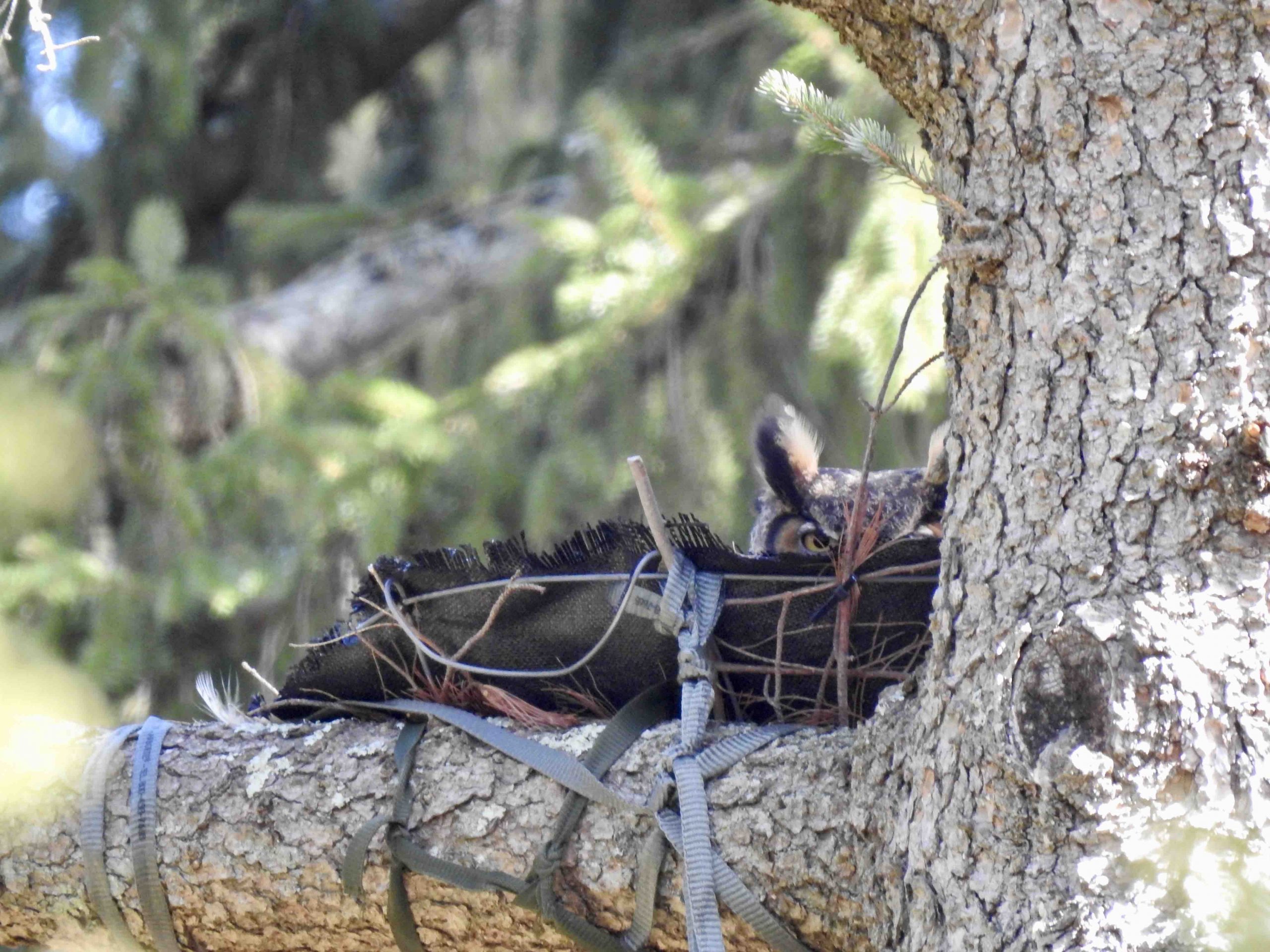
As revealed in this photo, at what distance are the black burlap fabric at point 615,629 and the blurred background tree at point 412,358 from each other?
988mm

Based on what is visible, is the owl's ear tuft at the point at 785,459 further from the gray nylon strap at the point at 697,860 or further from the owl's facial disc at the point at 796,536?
the gray nylon strap at the point at 697,860

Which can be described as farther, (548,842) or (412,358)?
(412,358)

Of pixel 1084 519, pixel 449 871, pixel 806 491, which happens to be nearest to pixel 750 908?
pixel 449 871

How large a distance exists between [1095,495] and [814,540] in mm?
855

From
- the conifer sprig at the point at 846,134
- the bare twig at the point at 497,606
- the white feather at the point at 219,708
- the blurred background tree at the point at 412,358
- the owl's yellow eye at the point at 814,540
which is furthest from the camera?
the blurred background tree at the point at 412,358

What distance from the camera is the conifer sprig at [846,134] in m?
1.18

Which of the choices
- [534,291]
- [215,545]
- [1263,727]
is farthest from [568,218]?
[1263,727]

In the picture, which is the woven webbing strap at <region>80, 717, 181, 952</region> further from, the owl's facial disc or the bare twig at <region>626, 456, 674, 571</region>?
the owl's facial disc

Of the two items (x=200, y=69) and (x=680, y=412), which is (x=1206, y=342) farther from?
(x=200, y=69)

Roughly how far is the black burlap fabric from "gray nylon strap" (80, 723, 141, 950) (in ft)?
0.75

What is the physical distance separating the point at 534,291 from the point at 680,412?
2.17 ft

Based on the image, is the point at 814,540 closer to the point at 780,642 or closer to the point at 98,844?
the point at 780,642

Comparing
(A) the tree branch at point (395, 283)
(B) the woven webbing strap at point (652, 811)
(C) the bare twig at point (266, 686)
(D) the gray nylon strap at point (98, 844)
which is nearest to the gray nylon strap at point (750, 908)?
(B) the woven webbing strap at point (652, 811)

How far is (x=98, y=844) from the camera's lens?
4.58ft
